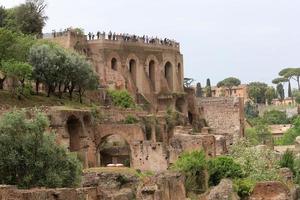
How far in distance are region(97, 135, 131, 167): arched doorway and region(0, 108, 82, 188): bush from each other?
51.3 feet

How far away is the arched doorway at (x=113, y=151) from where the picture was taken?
44544mm

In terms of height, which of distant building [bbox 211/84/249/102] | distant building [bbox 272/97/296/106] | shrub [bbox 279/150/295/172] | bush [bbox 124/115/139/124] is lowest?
shrub [bbox 279/150/295/172]

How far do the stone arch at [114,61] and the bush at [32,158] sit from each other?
109ft

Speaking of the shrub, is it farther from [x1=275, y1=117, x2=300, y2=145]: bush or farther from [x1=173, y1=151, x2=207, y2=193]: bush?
[x1=275, y1=117, x2=300, y2=145]: bush

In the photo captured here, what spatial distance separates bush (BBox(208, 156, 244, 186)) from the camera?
37.7 metres

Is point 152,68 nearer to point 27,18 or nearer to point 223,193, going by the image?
point 27,18

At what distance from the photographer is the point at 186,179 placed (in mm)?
35000

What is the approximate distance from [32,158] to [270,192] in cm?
939

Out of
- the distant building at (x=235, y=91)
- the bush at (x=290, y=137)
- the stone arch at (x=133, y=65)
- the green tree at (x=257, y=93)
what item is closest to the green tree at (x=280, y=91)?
the green tree at (x=257, y=93)

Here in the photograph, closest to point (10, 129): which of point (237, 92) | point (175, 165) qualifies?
point (175, 165)

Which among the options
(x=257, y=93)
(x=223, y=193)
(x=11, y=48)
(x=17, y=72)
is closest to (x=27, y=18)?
(x=11, y=48)

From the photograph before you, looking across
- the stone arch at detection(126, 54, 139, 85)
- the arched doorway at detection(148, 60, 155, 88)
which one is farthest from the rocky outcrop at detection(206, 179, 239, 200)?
the arched doorway at detection(148, 60, 155, 88)

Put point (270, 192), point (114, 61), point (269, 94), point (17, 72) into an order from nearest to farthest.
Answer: point (270, 192) → point (17, 72) → point (114, 61) → point (269, 94)

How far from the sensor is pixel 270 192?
102 ft
